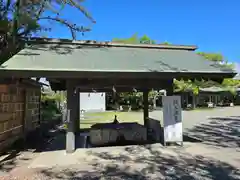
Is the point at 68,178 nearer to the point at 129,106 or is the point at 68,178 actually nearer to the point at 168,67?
the point at 168,67

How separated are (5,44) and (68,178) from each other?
23.0 feet

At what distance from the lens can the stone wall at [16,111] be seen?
788 cm

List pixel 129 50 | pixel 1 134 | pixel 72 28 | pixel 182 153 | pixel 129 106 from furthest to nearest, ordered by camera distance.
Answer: pixel 129 106 < pixel 72 28 < pixel 129 50 < pixel 1 134 < pixel 182 153

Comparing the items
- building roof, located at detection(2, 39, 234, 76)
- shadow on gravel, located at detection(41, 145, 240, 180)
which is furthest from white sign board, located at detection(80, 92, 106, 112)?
shadow on gravel, located at detection(41, 145, 240, 180)

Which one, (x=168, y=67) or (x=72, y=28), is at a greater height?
Answer: (x=72, y=28)

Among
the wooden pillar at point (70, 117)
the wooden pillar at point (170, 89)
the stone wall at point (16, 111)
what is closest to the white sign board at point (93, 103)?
the stone wall at point (16, 111)

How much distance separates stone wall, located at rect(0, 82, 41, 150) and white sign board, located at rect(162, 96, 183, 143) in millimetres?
5649

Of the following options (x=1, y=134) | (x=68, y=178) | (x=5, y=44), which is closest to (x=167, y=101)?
(x=68, y=178)

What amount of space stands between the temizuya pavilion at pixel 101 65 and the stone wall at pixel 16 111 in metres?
1.69

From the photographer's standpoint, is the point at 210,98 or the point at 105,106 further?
the point at 210,98

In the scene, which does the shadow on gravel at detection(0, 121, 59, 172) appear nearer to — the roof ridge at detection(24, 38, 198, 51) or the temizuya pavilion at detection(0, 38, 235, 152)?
the temizuya pavilion at detection(0, 38, 235, 152)

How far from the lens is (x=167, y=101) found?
26.9ft

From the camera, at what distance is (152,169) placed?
18.5 feet

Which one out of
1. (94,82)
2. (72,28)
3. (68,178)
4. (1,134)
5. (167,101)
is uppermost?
(72,28)
